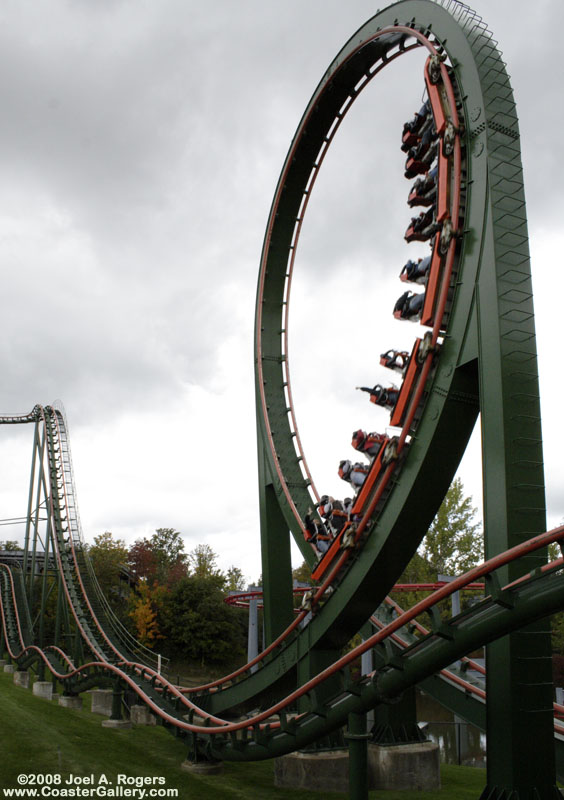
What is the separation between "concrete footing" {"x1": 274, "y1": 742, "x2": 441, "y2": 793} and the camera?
33.4ft

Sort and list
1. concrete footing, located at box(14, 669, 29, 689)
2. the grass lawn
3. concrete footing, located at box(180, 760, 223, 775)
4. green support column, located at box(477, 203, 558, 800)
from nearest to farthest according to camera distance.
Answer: green support column, located at box(477, 203, 558, 800), the grass lawn, concrete footing, located at box(180, 760, 223, 775), concrete footing, located at box(14, 669, 29, 689)

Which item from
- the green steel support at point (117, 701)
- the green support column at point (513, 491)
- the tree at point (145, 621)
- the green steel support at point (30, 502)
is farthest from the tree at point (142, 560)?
the green support column at point (513, 491)

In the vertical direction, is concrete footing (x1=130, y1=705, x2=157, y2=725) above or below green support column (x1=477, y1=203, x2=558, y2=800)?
below

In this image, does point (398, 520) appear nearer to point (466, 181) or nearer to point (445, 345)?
point (445, 345)

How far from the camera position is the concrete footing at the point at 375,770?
33.4 ft

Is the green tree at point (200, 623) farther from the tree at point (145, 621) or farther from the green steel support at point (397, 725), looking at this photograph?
the green steel support at point (397, 725)

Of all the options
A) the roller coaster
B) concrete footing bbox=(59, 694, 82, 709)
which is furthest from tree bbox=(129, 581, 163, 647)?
the roller coaster

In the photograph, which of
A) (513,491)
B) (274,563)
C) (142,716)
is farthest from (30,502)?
(513,491)

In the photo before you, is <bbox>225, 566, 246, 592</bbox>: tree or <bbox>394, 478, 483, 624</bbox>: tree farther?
<bbox>225, 566, 246, 592</bbox>: tree

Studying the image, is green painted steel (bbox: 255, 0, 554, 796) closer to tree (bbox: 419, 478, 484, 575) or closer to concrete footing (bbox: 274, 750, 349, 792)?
concrete footing (bbox: 274, 750, 349, 792)

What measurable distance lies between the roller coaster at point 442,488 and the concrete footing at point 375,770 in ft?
1.41

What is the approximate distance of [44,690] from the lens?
20.6 metres

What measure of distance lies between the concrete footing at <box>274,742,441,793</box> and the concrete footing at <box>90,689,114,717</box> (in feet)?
29.6

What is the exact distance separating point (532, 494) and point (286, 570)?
7.16 meters
